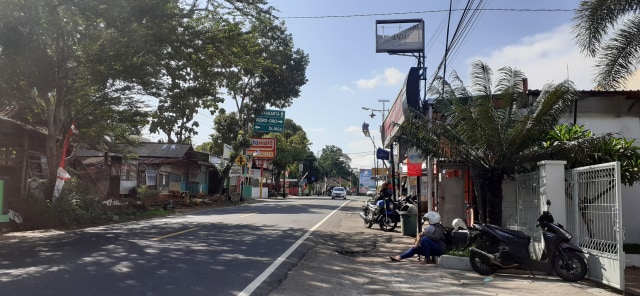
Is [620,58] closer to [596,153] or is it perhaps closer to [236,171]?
[596,153]

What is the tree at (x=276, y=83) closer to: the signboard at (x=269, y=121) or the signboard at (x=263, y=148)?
the signboard at (x=269, y=121)

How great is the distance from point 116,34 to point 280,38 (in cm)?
2392

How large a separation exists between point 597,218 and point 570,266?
0.92 meters

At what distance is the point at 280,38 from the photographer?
37531 mm

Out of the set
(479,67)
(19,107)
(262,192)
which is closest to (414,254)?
(479,67)

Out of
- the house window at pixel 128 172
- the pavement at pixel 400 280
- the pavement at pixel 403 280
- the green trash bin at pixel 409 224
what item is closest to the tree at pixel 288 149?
the house window at pixel 128 172

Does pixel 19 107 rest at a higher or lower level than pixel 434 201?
higher

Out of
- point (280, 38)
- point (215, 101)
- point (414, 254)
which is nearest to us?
point (414, 254)

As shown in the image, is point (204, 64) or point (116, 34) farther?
point (204, 64)

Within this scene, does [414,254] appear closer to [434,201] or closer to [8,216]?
[434,201]

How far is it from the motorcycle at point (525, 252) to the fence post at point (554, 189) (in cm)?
23

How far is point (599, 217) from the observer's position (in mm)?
7840

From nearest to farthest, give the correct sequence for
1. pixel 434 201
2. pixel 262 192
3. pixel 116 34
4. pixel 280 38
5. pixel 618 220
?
pixel 618 220 < pixel 116 34 < pixel 434 201 < pixel 280 38 < pixel 262 192

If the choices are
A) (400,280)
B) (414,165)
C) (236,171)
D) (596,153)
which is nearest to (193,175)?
(236,171)
